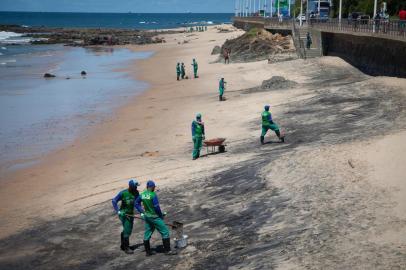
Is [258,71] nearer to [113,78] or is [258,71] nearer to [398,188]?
[113,78]

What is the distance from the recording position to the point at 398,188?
1151 cm

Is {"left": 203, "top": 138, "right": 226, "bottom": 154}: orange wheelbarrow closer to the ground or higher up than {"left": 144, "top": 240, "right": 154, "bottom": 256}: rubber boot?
higher up

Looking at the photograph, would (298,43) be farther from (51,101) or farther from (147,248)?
(147,248)

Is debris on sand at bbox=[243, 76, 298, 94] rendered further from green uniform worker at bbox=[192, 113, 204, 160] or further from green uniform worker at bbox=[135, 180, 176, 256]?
green uniform worker at bbox=[135, 180, 176, 256]

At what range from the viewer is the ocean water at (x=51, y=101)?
21578mm

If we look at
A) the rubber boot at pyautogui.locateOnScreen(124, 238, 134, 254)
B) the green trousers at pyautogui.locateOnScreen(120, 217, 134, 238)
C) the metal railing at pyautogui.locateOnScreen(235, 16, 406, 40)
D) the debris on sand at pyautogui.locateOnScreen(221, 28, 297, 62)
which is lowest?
Result: the rubber boot at pyautogui.locateOnScreen(124, 238, 134, 254)

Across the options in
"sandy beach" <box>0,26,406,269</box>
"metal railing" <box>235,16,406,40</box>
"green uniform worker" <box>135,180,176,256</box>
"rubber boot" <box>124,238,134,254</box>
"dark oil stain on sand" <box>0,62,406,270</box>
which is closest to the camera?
"dark oil stain on sand" <box>0,62,406,270</box>

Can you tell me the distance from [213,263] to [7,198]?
7924 millimetres

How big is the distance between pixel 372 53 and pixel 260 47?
17.1 meters

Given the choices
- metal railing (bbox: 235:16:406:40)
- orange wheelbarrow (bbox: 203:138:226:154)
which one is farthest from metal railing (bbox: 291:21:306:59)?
orange wheelbarrow (bbox: 203:138:226:154)

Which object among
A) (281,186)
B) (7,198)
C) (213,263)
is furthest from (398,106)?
(7,198)

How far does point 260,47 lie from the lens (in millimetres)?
45375

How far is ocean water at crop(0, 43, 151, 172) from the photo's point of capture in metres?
21.6

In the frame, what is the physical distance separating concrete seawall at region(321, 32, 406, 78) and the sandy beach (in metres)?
1.74
